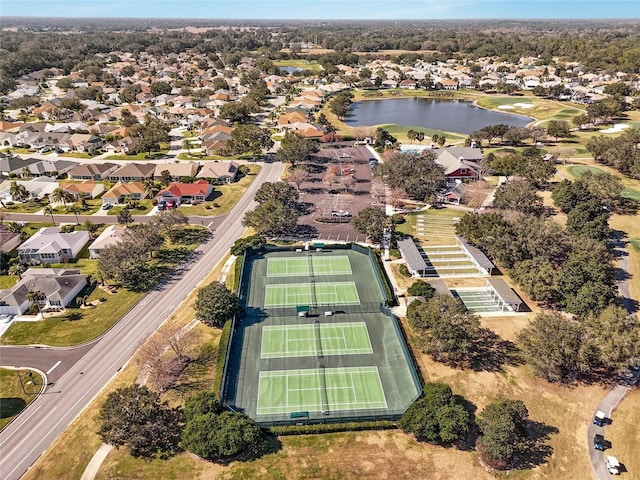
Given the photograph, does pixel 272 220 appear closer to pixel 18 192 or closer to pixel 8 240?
pixel 8 240

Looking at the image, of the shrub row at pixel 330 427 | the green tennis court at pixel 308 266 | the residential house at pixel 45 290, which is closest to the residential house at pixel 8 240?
the residential house at pixel 45 290

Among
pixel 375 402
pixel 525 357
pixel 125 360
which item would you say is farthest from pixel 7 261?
pixel 525 357

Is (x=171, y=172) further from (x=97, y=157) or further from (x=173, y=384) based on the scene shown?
(x=173, y=384)

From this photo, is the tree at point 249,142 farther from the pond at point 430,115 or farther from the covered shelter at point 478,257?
the covered shelter at point 478,257

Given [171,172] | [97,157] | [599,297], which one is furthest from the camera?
[97,157]

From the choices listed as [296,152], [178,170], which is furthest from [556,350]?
[178,170]

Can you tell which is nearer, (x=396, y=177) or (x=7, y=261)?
(x=7, y=261)

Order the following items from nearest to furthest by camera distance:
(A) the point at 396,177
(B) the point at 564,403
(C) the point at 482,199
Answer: (B) the point at 564,403 → (C) the point at 482,199 → (A) the point at 396,177
